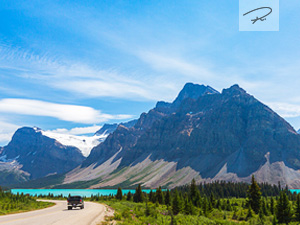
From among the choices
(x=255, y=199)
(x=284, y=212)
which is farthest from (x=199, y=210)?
(x=255, y=199)

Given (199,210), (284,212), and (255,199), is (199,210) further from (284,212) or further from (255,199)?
(255,199)

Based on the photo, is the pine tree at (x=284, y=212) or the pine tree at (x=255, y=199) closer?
the pine tree at (x=284, y=212)

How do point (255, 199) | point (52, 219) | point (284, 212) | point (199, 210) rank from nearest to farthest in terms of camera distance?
point (52, 219) < point (284, 212) < point (199, 210) < point (255, 199)

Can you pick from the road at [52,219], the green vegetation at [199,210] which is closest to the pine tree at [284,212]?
the green vegetation at [199,210]

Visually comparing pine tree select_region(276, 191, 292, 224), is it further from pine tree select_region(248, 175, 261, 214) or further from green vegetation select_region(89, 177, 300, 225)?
pine tree select_region(248, 175, 261, 214)

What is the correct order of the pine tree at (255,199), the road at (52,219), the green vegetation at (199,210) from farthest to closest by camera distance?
the pine tree at (255,199) < the green vegetation at (199,210) < the road at (52,219)

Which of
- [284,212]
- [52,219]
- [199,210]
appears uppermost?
[52,219]

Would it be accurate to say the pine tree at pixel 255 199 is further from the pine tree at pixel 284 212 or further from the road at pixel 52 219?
the road at pixel 52 219

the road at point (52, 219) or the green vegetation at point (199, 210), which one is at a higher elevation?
the road at point (52, 219)

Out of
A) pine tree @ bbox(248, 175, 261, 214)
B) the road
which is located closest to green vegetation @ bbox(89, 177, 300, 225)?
pine tree @ bbox(248, 175, 261, 214)

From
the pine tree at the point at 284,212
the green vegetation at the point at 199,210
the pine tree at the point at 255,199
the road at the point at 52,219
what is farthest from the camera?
the pine tree at the point at 255,199

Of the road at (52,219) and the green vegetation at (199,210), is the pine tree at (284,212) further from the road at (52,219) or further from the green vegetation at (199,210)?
the road at (52,219)

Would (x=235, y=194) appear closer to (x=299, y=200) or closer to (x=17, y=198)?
(x=299, y=200)

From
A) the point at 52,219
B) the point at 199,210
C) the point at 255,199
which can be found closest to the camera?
the point at 52,219
